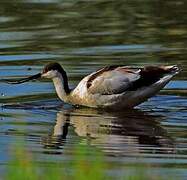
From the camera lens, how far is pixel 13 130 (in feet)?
40.8

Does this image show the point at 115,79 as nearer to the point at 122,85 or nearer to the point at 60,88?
the point at 122,85

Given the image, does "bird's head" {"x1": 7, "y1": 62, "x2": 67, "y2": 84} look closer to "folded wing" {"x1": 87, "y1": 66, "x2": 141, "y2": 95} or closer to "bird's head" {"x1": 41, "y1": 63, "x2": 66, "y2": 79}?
"bird's head" {"x1": 41, "y1": 63, "x2": 66, "y2": 79}

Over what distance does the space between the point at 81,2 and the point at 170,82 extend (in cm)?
676

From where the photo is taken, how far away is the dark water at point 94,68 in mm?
11419

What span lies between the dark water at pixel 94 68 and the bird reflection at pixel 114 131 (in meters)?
0.01

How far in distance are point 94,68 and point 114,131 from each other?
11.3ft

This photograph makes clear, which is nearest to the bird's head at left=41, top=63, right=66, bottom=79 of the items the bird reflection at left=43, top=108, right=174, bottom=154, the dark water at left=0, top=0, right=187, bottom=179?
the dark water at left=0, top=0, right=187, bottom=179

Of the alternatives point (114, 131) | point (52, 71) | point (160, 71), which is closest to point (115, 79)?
point (160, 71)

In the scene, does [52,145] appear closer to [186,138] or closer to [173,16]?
[186,138]

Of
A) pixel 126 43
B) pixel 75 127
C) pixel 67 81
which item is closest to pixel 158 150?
pixel 75 127

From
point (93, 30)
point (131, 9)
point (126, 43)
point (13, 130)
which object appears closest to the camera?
point (13, 130)

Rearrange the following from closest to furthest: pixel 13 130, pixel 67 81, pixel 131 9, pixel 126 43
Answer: pixel 13 130, pixel 67 81, pixel 126 43, pixel 131 9

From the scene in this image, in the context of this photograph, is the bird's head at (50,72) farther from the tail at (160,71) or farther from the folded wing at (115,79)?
the tail at (160,71)

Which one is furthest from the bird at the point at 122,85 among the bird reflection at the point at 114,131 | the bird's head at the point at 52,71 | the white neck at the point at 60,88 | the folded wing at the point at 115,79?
the bird's head at the point at 52,71
